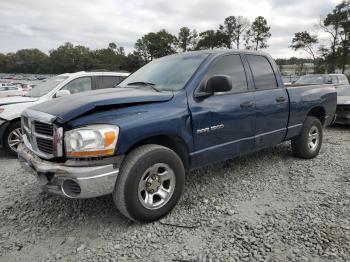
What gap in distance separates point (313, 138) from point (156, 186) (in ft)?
11.7

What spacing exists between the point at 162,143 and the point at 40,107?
54.1 inches

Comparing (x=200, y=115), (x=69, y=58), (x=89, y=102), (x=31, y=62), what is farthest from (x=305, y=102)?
(x=31, y=62)

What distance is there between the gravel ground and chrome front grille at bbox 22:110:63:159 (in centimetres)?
82

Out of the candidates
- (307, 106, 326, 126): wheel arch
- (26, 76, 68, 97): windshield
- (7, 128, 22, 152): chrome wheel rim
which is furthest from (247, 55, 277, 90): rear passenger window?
(7, 128, 22, 152): chrome wheel rim

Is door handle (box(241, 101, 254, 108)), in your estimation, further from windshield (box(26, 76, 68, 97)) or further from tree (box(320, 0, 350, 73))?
tree (box(320, 0, 350, 73))

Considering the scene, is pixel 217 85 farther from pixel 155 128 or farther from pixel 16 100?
pixel 16 100

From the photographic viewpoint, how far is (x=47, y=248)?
2912mm

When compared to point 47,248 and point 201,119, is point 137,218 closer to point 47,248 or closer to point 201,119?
point 47,248

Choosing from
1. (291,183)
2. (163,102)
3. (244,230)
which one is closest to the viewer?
(244,230)

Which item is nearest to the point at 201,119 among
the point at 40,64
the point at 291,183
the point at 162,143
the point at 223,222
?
the point at 162,143

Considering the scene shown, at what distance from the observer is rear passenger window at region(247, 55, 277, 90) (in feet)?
14.7

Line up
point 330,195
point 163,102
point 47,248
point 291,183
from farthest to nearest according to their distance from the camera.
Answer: point 291,183, point 330,195, point 163,102, point 47,248

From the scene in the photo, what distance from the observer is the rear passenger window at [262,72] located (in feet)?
14.7

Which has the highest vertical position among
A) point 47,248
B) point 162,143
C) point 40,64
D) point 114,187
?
point 40,64
